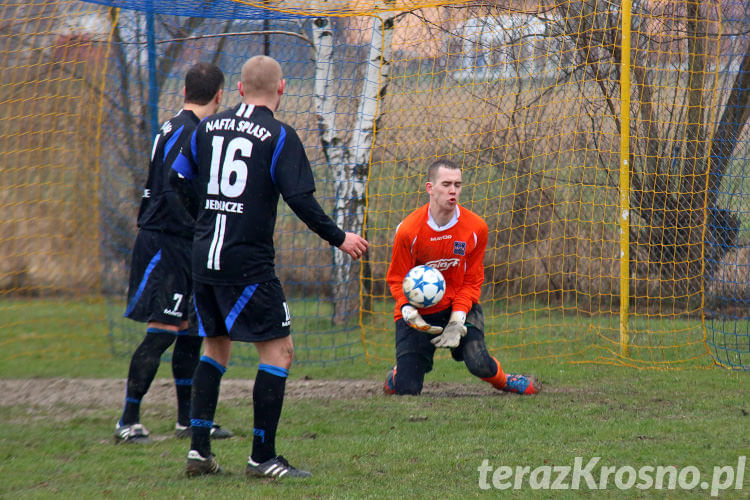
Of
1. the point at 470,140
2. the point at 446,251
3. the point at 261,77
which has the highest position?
the point at 470,140

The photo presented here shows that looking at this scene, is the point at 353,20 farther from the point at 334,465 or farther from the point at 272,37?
the point at 334,465

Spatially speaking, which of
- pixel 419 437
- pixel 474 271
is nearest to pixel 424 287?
pixel 474 271

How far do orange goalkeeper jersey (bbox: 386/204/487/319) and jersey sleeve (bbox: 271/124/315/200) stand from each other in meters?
1.95

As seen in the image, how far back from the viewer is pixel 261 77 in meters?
3.77

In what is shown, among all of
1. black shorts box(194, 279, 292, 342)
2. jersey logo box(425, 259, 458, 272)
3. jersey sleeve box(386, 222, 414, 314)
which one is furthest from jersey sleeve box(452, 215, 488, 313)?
black shorts box(194, 279, 292, 342)

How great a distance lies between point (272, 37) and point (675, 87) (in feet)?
14.4

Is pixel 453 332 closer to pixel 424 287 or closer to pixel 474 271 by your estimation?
pixel 424 287

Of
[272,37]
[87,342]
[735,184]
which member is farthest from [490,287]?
[87,342]

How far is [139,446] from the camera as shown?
4.52 metres

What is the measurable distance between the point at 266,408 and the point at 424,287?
6.25 ft

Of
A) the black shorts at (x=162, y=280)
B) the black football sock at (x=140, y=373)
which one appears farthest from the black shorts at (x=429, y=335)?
the black football sock at (x=140, y=373)

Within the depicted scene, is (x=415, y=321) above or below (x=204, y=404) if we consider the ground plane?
above

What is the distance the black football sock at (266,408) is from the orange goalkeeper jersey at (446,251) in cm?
192

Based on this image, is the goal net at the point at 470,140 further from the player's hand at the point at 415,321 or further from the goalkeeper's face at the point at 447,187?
the player's hand at the point at 415,321
